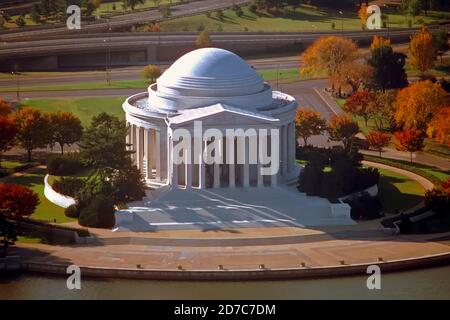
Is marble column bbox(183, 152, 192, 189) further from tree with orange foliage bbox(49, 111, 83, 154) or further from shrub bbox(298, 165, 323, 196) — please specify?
tree with orange foliage bbox(49, 111, 83, 154)

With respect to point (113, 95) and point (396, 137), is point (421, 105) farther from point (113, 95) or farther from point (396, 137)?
point (113, 95)

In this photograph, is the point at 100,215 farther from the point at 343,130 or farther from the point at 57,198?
the point at 343,130

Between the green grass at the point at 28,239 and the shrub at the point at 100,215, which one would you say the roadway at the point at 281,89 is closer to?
the shrub at the point at 100,215

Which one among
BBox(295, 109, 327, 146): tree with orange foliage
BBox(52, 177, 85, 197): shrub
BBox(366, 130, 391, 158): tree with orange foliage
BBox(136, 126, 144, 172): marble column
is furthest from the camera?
BBox(295, 109, 327, 146): tree with orange foliage

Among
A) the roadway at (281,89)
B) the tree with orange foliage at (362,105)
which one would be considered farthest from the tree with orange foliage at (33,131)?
the tree with orange foliage at (362,105)

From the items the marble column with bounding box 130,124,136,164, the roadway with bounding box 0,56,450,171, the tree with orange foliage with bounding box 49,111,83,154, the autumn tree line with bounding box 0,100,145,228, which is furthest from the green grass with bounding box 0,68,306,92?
the marble column with bounding box 130,124,136,164

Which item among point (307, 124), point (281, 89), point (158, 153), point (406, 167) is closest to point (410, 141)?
point (406, 167)
